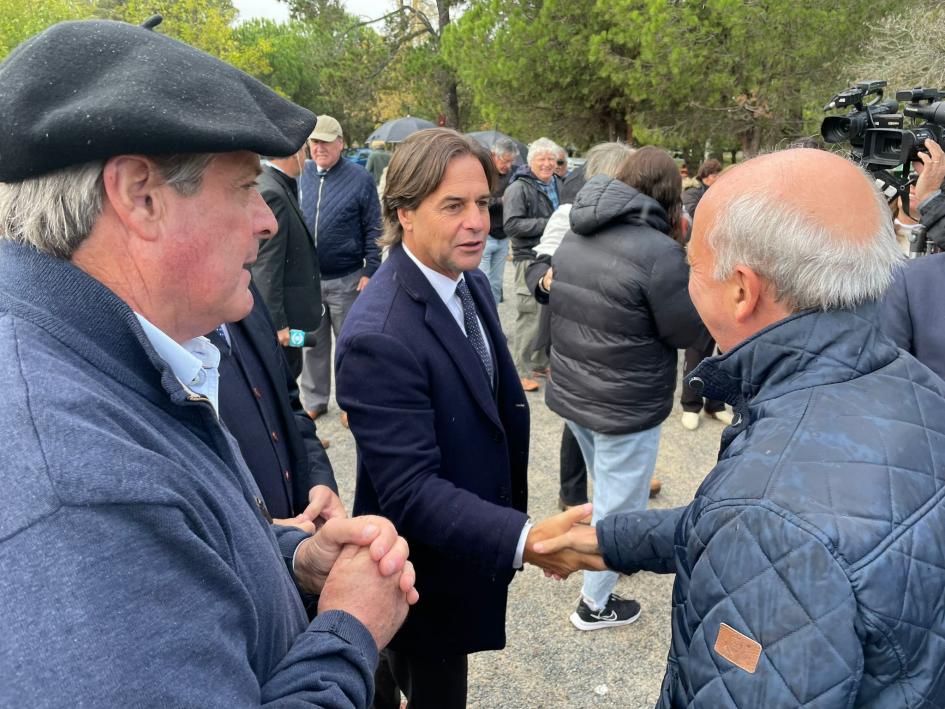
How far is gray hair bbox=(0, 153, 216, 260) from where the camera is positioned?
88cm

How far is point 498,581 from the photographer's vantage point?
2068 millimetres

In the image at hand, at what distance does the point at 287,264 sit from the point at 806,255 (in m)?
3.87

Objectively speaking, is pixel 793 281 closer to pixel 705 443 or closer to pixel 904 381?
pixel 904 381

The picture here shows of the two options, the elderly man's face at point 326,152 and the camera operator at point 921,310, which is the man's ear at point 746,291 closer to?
the camera operator at point 921,310

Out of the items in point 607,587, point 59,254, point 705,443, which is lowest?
point 705,443

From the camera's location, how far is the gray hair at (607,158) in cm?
377

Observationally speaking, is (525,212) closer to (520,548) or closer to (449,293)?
(449,293)

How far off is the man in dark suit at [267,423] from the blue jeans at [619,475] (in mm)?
1514

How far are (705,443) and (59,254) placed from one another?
490 centimetres

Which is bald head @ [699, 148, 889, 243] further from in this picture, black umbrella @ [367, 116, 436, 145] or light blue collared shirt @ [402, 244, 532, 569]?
black umbrella @ [367, 116, 436, 145]

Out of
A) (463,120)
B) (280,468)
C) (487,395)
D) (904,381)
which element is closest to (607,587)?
(487,395)

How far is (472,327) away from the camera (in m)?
2.23

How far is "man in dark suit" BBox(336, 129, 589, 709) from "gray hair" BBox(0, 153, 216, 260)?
39.7 inches

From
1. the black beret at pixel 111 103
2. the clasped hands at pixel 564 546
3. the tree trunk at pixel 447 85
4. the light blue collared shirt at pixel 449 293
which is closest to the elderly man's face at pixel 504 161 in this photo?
the light blue collared shirt at pixel 449 293
